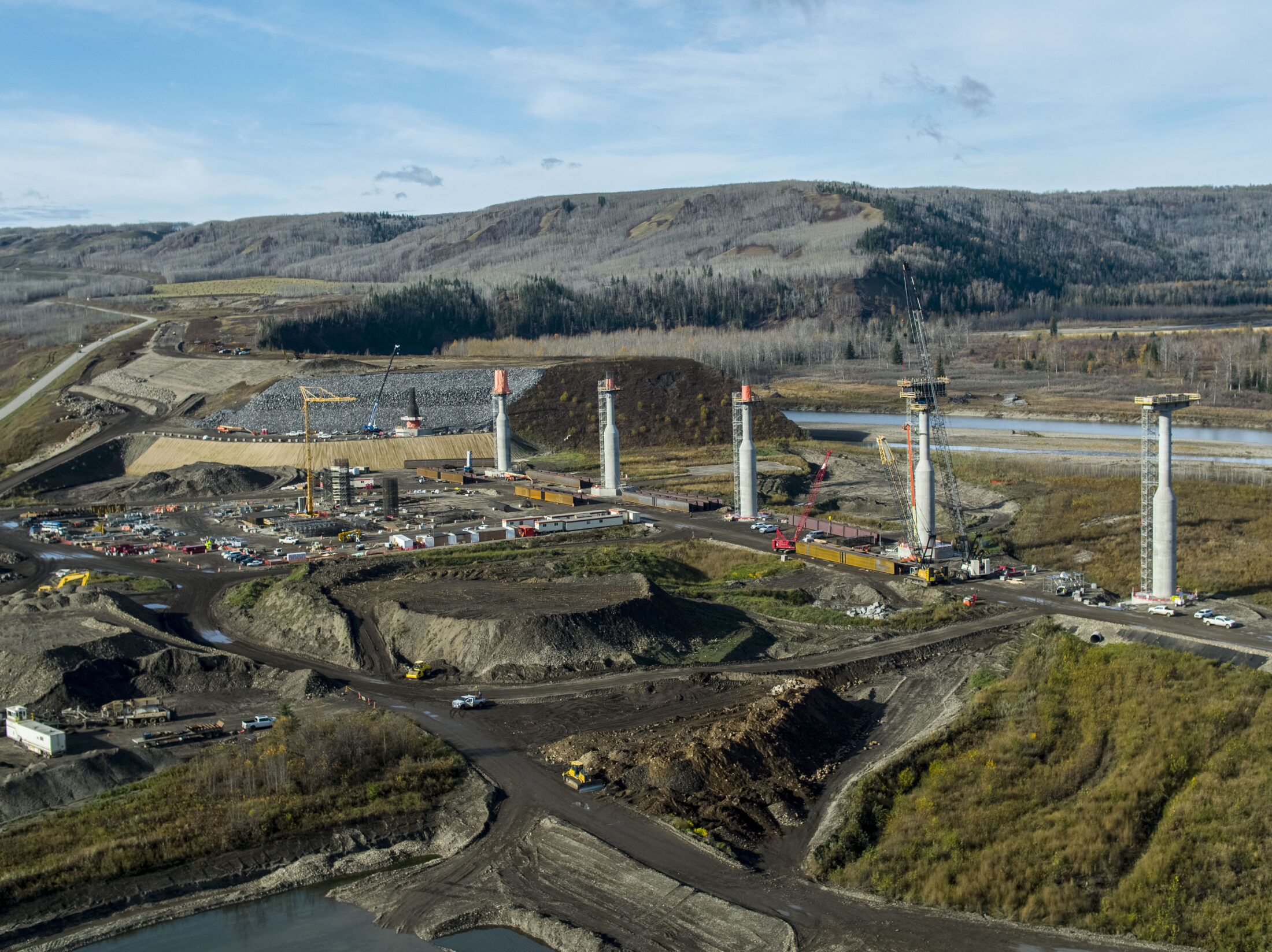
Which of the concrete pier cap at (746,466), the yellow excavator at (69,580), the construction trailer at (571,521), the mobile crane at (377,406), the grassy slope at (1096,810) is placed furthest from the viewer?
the mobile crane at (377,406)

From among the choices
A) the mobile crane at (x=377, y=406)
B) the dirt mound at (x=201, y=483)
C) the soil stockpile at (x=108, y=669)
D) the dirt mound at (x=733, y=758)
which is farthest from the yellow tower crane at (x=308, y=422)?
the dirt mound at (x=733, y=758)

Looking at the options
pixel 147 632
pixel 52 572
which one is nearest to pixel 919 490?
pixel 147 632

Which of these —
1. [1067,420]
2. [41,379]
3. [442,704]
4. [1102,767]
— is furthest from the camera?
[41,379]

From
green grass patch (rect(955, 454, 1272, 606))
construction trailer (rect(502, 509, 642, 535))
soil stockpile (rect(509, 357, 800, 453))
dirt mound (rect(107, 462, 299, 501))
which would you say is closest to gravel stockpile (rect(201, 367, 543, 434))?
soil stockpile (rect(509, 357, 800, 453))

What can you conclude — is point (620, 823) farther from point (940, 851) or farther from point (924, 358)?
point (924, 358)

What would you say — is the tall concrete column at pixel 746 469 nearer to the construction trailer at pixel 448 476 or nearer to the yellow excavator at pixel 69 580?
the construction trailer at pixel 448 476

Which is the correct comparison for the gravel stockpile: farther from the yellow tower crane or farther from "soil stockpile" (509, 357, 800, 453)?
"soil stockpile" (509, 357, 800, 453)
